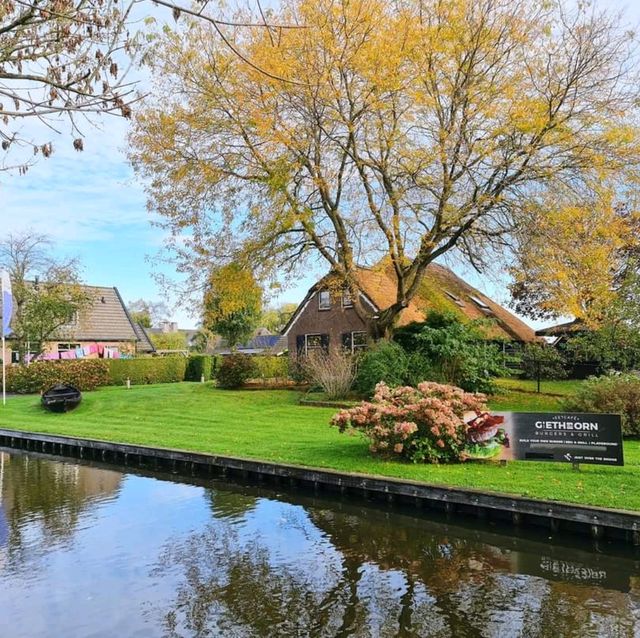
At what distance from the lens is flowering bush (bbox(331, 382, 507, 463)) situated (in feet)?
35.9

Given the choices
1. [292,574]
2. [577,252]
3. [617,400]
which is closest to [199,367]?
[577,252]

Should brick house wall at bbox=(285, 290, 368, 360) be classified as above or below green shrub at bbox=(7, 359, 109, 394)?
above

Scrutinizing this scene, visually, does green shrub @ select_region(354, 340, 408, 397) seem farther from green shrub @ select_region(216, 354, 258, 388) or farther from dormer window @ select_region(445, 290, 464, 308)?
dormer window @ select_region(445, 290, 464, 308)

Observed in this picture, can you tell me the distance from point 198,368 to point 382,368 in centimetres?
1888

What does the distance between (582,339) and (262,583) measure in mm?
15304

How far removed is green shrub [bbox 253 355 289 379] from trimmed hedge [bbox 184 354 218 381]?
9954mm

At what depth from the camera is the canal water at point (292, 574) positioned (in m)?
5.95

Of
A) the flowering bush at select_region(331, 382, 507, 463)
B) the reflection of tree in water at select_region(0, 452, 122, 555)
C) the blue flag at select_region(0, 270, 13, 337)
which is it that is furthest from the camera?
the blue flag at select_region(0, 270, 13, 337)

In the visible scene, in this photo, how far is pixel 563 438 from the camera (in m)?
10.3

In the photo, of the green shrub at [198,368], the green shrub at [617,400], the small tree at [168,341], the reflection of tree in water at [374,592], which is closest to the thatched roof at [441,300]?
the green shrub at [198,368]

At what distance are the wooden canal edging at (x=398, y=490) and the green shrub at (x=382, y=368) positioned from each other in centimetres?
740

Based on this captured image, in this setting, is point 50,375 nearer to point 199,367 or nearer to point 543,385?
point 199,367

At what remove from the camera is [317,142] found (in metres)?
19.2

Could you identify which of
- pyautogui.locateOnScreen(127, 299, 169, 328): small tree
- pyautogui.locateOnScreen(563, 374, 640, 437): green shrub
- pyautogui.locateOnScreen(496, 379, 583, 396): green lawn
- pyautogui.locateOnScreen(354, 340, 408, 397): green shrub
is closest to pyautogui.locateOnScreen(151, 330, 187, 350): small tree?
pyautogui.locateOnScreen(127, 299, 169, 328): small tree
